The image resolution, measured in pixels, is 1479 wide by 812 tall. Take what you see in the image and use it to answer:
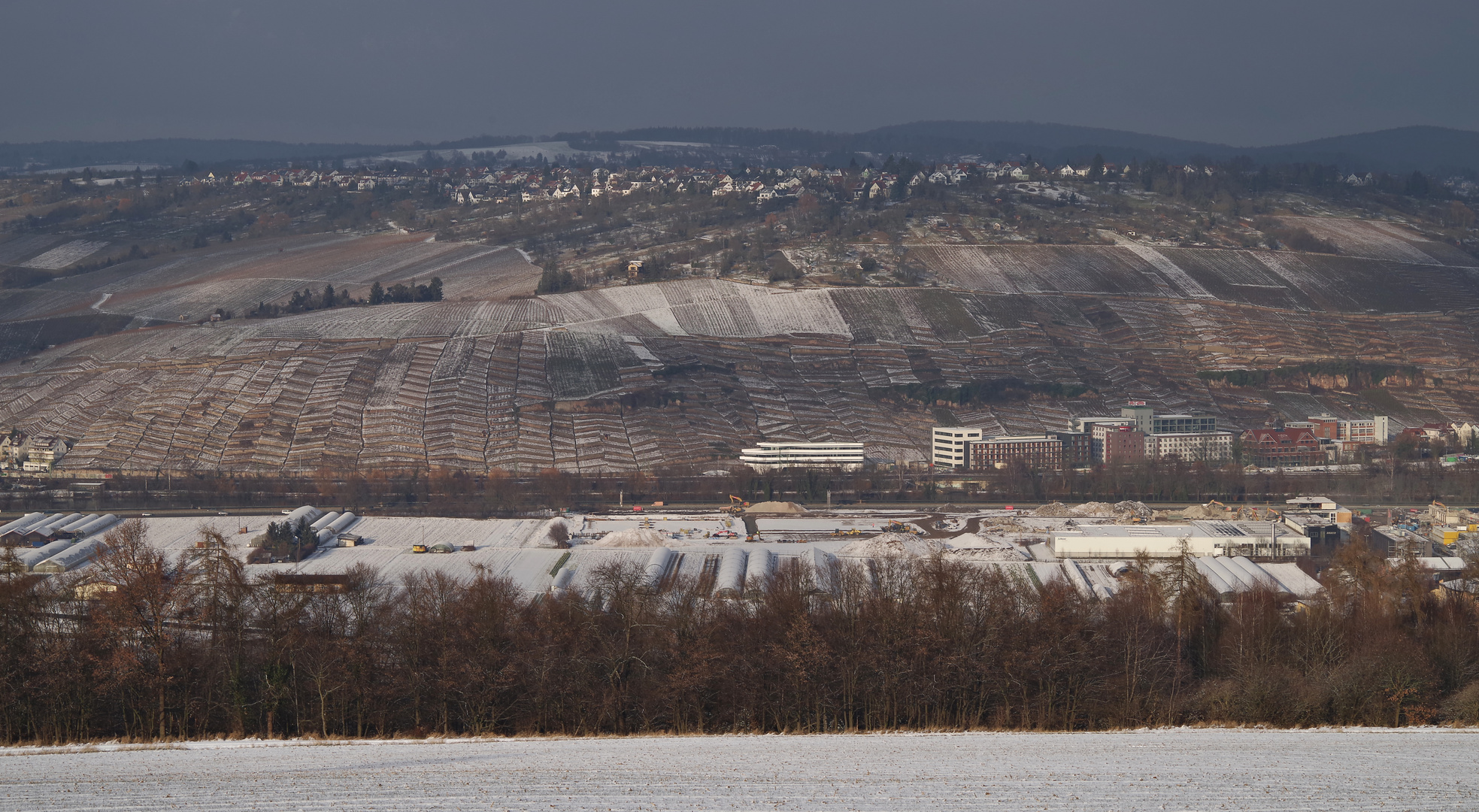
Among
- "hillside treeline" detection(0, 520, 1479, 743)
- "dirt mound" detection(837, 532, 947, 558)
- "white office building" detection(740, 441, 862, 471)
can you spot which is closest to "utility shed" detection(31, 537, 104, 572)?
"hillside treeline" detection(0, 520, 1479, 743)

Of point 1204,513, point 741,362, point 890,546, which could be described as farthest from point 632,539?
point 741,362

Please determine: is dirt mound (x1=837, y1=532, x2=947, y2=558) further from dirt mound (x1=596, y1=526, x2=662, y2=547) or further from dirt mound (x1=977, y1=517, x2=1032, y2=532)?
dirt mound (x1=596, y1=526, x2=662, y2=547)

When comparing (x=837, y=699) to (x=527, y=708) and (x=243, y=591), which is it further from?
(x=243, y=591)

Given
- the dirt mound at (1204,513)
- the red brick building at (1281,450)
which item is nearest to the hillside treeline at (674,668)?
the dirt mound at (1204,513)

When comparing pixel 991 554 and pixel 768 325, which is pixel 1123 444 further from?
pixel 768 325

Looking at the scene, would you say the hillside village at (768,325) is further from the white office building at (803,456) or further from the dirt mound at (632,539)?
the dirt mound at (632,539)

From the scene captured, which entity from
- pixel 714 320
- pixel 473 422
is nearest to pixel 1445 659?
pixel 473 422
